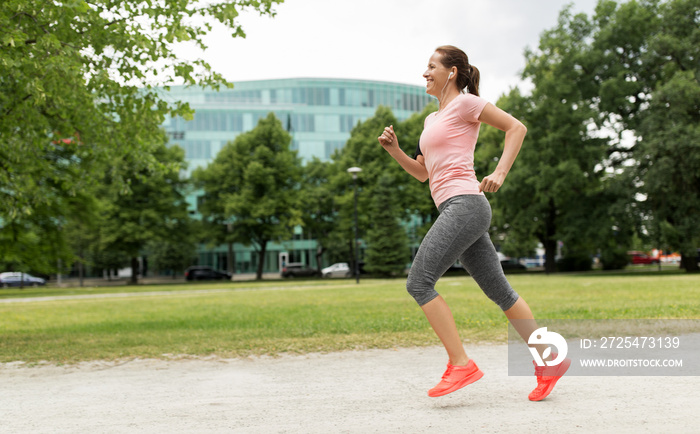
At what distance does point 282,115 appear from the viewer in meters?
66.6

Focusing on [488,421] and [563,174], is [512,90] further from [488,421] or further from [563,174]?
[488,421]

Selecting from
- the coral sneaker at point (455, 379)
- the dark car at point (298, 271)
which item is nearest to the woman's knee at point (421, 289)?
the coral sneaker at point (455, 379)

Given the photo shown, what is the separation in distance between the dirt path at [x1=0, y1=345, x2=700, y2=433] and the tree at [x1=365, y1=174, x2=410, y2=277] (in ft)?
117

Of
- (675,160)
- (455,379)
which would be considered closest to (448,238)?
(455,379)

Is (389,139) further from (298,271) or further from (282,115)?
(282,115)

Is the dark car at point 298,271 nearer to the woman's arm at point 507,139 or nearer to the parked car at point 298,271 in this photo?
the parked car at point 298,271

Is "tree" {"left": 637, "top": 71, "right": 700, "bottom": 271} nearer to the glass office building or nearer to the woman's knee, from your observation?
the woman's knee

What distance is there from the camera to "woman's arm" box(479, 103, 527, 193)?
3338 mm

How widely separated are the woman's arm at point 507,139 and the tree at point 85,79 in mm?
4985

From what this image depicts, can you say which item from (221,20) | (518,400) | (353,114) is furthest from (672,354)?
(353,114)

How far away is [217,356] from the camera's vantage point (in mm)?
6441

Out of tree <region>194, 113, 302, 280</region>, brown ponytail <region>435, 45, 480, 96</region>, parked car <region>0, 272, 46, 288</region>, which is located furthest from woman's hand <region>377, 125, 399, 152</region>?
parked car <region>0, 272, 46, 288</region>

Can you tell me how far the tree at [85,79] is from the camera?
6.94m

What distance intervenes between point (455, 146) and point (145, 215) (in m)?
43.1
